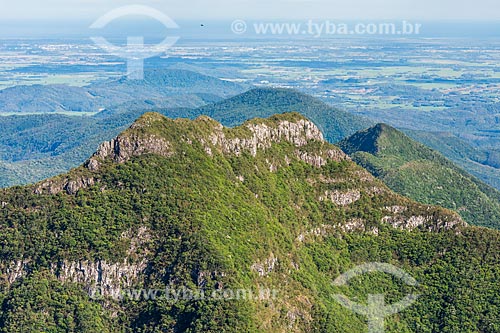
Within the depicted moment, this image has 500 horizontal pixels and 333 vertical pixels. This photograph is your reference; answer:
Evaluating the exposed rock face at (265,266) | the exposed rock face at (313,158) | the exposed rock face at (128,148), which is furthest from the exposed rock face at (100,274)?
the exposed rock face at (313,158)

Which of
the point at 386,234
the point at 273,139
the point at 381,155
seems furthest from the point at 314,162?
the point at 381,155

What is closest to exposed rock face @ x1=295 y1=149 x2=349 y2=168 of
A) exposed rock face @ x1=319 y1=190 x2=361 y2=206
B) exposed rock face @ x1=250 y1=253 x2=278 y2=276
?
exposed rock face @ x1=319 y1=190 x2=361 y2=206

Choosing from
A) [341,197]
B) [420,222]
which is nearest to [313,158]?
[341,197]

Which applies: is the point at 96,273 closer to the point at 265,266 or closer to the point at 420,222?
the point at 265,266

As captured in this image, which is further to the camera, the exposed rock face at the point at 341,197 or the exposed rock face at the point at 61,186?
the exposed rock face at the point at 341,197

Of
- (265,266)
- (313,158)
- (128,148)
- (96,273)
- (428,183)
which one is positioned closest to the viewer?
(96,273)

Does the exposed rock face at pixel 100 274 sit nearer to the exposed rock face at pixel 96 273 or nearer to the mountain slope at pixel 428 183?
the exposed rock face at pixel 96 273
